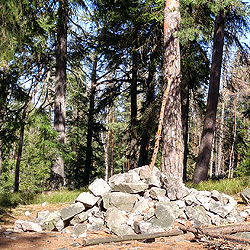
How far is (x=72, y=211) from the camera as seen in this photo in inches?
213

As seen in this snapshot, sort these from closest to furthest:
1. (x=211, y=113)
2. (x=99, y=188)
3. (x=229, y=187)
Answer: (x=99, y=188)
(x=229, y=187)
(x=211, y=113)

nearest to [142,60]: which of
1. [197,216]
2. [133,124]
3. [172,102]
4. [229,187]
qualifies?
[133,124]

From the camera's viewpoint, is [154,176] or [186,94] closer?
[154,176]

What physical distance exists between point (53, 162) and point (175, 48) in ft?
19.6

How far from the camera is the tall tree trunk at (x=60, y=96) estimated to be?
33.2 ft

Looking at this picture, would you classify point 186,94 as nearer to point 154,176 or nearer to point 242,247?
point 154,176

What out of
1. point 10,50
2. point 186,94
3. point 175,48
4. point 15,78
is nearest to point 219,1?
point 175,48

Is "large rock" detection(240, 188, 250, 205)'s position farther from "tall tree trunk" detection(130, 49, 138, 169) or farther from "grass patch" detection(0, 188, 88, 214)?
"tall tree trunk" detection(130, 49, 138, 169)

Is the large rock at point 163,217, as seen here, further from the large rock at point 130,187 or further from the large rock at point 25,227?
the large rock at point 25,227

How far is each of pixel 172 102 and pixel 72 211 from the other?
3.83 metres

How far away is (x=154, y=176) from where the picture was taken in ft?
19.8

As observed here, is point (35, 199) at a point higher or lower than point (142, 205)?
lower

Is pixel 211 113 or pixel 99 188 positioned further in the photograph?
pixel 211 113

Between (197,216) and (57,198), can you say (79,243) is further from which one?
(57,198)
